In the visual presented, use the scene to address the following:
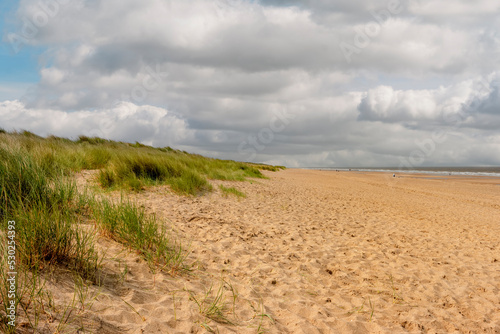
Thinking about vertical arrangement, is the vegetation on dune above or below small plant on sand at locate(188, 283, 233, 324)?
above

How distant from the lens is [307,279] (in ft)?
15.7

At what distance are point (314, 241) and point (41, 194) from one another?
16.9 feet

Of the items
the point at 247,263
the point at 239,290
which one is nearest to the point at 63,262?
the point at 239,290

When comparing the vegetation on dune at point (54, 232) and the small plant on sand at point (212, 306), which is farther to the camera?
the small plant on sand at point (212, 306)

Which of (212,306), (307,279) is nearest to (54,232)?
(212,306)

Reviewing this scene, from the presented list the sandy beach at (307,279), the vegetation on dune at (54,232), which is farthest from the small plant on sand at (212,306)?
the vegetation on dune at (54,232)

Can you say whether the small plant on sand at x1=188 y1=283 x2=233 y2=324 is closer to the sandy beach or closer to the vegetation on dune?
the sandy beach

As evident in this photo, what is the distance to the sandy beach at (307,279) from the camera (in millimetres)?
3352

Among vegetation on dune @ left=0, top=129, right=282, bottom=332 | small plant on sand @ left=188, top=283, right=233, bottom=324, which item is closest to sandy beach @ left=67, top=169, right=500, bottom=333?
small plant on sand @ left=188, top=283, right=233, bottom=324

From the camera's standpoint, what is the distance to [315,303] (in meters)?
4.00

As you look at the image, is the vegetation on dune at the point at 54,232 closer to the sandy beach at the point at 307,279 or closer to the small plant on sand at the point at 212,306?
the sandy beach at the point at 307,279

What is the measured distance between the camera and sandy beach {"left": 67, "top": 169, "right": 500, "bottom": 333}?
11.0ft

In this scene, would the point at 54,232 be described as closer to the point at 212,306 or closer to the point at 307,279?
the point at 212,306

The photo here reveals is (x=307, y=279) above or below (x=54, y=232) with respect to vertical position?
below
